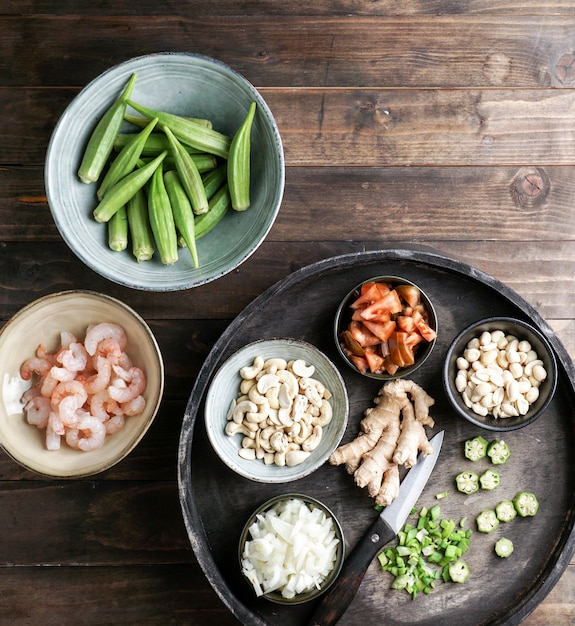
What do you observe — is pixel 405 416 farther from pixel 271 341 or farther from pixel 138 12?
pixel 138 12

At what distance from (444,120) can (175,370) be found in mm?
1411

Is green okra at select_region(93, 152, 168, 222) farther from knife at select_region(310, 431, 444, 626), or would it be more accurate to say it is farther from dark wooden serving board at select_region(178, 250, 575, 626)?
knife at select_region(310, 431, 444, 626)

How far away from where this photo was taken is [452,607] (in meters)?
2.30

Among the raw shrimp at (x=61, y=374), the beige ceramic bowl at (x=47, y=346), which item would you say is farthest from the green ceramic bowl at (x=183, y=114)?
the raw shrimp at (x=61, y=374)

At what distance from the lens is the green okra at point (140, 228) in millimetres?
2221

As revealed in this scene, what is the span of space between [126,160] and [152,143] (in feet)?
0.39

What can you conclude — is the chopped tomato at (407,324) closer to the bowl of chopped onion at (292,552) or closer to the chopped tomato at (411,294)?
the chopped tomato at (411,294)

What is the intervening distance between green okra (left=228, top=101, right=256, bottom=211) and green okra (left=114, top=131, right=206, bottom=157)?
18 cm

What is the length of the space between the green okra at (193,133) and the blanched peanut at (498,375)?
1.12m

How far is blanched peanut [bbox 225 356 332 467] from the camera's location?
2.19 meters

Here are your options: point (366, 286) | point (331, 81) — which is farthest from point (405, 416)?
point (331, 81)

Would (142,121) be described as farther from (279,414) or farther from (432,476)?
(432,476)

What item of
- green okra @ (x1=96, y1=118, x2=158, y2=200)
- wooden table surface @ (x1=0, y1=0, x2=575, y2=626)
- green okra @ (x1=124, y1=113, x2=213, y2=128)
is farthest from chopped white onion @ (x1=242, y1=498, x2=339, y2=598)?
green okra @ (x1=124, y1=113, x2=213, y2=128)

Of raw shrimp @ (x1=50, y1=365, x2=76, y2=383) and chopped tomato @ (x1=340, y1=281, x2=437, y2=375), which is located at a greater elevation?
chopped tomato @ (x1=340, y1=281, x2=437, y2=375)
